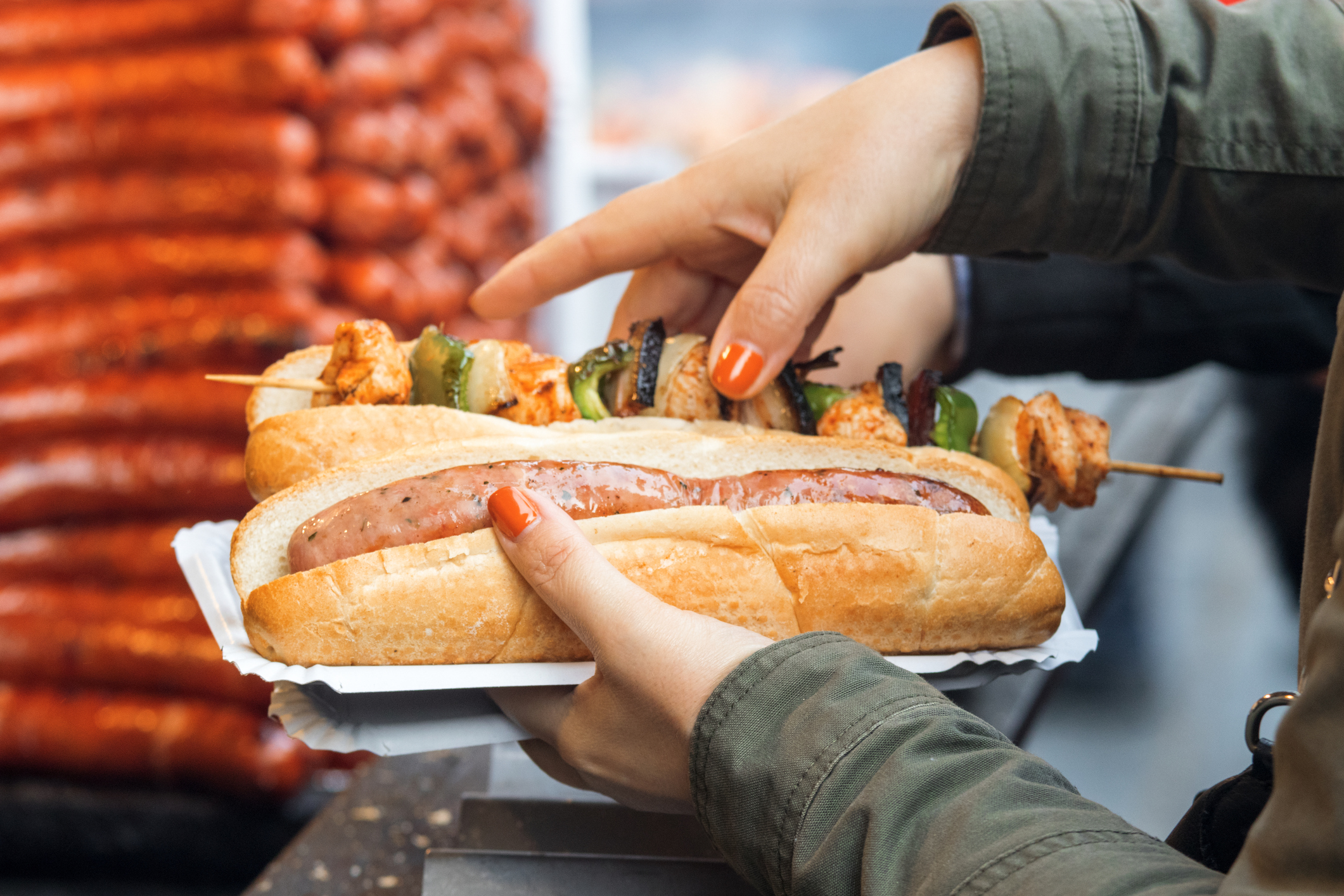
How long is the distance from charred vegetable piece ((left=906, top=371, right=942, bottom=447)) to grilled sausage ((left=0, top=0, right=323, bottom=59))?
9.87 ft

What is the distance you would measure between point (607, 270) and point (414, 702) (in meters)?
1.48

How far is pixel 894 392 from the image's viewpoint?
8.34 ft

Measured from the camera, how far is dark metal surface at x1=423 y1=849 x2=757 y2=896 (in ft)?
6.06

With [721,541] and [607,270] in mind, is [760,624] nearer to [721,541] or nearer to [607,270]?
[721,541]

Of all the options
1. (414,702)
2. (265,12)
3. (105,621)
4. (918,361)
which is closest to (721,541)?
(414,702)

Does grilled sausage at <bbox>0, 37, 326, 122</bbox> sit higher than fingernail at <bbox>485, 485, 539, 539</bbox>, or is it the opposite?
grilled sausage at <bbox>0, 37, 326, 122</bbox>

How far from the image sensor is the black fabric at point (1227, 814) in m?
1.40

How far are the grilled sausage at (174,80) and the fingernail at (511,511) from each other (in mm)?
2843

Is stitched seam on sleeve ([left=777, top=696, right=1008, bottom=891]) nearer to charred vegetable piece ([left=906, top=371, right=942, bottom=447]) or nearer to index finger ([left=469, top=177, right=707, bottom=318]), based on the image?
charred vegetable piece ([left=906, top=371, right=942, bottom=447])

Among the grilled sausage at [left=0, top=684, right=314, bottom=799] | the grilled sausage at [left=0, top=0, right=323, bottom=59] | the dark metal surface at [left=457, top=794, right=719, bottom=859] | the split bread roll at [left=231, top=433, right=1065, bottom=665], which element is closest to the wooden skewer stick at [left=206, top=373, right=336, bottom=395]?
the split bread roll at [left=231, top=433, right=1065, bottom=665]

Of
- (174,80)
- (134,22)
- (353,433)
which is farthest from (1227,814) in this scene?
(134,22)

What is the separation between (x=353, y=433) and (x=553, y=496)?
0.63 m

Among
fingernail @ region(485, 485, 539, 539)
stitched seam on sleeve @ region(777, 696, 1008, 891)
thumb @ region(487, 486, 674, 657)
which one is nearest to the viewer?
stitched seam on sleeve @ region(777, 696, 1008, 891)

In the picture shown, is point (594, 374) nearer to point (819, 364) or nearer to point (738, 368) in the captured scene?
point (738, 368)
